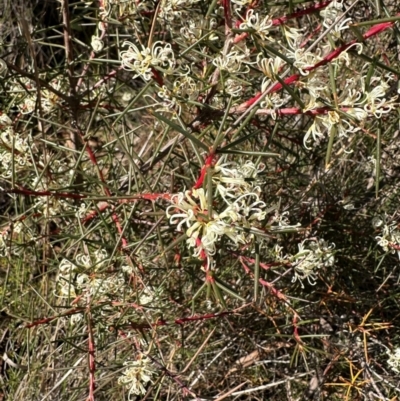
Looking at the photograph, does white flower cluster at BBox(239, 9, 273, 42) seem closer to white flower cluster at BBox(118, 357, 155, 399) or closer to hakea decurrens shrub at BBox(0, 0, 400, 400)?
hakea decurrens shrub at BBox(0, 0, 400, 400)

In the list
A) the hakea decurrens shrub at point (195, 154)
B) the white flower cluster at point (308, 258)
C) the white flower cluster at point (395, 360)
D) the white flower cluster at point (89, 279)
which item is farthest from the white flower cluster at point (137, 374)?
the white flower cluster at point (395, 360)

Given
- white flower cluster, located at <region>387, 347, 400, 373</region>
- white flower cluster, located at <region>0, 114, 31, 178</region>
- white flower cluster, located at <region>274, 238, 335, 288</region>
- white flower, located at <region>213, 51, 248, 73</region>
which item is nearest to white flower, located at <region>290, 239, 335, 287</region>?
white flower cluster, located at <region>274, 238, 335, 288</region>

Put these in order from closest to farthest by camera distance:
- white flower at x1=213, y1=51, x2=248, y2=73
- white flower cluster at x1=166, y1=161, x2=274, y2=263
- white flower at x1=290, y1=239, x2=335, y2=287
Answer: white flower cluster at x1=166, y1=161, x2=274, y2=263
white flower at x1=213, y1=51, x2=248, y2=73
white flower at x1=290, y1=239, x2=335, y2=287

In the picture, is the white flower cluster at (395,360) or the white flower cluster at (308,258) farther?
the white flower cluster at (395,360)

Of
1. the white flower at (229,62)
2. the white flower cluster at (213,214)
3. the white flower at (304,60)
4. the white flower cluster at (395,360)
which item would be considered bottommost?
the white flower cluster at (395,360)

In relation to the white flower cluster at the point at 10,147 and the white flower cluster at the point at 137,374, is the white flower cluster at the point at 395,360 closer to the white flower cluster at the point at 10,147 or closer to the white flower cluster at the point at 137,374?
the white flower cluster at the point at 137,374

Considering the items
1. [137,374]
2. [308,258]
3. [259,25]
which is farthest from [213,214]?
[308,258]

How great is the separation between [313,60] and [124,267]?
0.78m

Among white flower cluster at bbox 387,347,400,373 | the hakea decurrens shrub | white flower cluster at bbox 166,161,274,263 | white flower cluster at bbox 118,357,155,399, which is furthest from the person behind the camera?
white flower cluster at bbox 387,347,400,373

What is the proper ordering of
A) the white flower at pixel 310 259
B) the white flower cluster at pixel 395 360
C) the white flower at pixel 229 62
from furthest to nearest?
1. the white flower cluster at pixel 395 360
2. the white flower at pixel 310 259
3. the white flower at pixel 229 62

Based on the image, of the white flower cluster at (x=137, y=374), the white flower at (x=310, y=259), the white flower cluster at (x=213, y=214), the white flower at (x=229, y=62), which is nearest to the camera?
the white flower cluster at (x=213, y=214)

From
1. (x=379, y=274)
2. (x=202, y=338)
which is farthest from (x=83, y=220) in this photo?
(x=379, y=274)

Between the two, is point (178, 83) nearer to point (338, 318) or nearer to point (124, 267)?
point (124, 267)

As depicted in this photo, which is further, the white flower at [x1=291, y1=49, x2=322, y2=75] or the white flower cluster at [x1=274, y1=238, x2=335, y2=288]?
the white flower cluster at [x1=274, y1=238, x2=335, y2=288]
